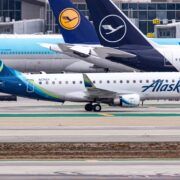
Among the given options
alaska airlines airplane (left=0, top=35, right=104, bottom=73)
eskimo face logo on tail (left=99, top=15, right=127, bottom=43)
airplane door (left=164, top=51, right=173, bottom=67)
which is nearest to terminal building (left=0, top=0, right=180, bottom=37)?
alaska airlines airplane (left=0, top=35, right=104, bottom=73)

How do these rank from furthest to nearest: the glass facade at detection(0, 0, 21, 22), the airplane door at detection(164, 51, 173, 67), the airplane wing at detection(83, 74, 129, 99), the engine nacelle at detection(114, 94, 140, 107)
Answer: the glass facade at detection(0, 0, 21, 22), the airplane door at detection(164, 51, 173, 67), the airplane wing at detection(83, 74, 129, 99), the engine nacelle at detection(114, 94, 140, 107)

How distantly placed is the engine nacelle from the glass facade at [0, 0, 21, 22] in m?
63.1

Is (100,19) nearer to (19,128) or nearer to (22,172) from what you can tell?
(19,128)

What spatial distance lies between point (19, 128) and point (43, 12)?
239 feet

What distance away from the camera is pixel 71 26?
82.8m

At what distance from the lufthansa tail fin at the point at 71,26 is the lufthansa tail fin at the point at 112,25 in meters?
5.86

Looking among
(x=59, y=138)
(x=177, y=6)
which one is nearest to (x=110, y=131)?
(x=59, y=138)

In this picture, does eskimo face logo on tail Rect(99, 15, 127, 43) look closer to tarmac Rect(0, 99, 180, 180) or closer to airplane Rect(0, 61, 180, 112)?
tarmac Rect(0, 99, 180, 180)

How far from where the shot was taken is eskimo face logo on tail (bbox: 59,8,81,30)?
8256 centimetres

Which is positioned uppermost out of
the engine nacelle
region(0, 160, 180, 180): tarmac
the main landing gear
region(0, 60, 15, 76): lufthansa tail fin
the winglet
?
region(0, 60, 15, 76): lufthansa tail fin

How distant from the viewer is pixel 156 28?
109m

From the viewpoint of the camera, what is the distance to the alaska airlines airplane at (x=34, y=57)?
295ft

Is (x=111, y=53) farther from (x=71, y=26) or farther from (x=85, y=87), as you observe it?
(x=85, y=87)

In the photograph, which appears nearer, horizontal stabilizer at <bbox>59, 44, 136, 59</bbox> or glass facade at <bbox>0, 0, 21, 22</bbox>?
horizontal stabilizer at <bbox>59, 44, 136, 59</bbox>
